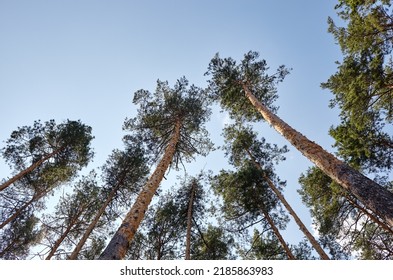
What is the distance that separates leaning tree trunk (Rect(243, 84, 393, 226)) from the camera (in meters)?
4.00

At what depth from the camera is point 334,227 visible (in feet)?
40.5

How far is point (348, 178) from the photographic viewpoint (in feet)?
16.1

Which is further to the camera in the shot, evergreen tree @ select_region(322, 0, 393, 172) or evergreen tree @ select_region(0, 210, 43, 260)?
evergreen tree @ select_region(0, 210, 43, 260)

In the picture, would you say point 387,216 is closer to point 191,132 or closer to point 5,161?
point 191,132

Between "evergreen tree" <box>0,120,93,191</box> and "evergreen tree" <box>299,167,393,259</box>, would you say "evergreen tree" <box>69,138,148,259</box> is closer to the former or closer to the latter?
"evergreen tree" <box>0,120,93,191</box>

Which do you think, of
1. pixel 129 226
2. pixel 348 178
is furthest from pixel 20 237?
pixel 348 178

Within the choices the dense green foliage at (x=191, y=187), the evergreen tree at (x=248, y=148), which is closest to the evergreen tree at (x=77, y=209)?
the dense green foliage at (x=191, y=187)

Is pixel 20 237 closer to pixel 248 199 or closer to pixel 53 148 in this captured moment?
pixel 53 148

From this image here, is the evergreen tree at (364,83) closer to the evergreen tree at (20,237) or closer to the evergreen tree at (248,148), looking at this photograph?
the evergreen tree at (248,148)

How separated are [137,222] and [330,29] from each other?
10473 millimetres

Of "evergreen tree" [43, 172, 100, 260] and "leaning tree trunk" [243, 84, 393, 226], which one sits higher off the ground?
"evergreen tree" [43, 172, 100, 260]

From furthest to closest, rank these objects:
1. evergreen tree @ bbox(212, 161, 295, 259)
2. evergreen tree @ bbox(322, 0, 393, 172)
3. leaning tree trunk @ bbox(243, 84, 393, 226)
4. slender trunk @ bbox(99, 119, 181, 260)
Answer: evergreen tree @ bbox(212, 161, 295, 259) < evergreen tree @ bbox(322, 0, 393, 172) < slender trunk @ bbox(99, 119, 181, 260) < leaning tree trunk @ bbox(243, 84, 393, 226)

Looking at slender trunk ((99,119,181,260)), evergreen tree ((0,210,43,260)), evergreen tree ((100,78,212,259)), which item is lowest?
slender trunk ((99,119,181,260))

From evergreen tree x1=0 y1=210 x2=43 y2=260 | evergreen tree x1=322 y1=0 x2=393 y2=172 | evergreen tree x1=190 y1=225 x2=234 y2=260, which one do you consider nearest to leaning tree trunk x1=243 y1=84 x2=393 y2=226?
evergreen tree x1=322 y1=0 x2=393 y2=172
